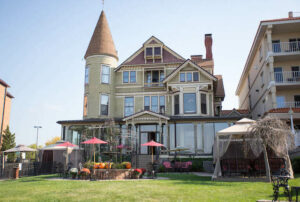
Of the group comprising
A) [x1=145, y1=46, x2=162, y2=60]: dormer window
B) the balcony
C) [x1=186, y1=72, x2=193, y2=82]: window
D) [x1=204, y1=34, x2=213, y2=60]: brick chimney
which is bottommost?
[x1=186, y1=72, x2=193, y2=82]: window

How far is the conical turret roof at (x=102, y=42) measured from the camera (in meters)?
32.6

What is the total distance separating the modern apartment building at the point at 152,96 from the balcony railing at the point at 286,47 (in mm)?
6464

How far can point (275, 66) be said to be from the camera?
28.7 m

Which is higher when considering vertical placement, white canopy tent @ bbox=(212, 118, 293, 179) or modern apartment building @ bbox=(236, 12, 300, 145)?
modern apartment building @ bbox=(236, 12, 300, 145)

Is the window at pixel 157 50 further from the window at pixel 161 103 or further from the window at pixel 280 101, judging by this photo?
the window at pixel 280 101

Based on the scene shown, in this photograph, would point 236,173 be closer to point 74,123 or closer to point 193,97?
point 193,97

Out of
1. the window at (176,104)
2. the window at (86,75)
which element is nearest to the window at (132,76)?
the window at (86,75)

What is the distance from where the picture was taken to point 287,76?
27.6 m

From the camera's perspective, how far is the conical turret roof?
107 feet

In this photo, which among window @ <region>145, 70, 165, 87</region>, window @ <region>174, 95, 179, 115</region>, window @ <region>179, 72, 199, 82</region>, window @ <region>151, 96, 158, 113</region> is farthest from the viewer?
window @ <region>145, 70, 165, 87</region>

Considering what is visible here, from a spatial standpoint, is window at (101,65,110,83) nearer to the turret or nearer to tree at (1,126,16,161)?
the turret

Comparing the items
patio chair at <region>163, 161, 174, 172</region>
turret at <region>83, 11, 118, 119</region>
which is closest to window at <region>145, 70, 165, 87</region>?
turret at <region>83, 11, 118, 119</region>

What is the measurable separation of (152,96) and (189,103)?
442cm

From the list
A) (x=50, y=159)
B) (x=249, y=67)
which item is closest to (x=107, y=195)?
(x=50, y=159)
